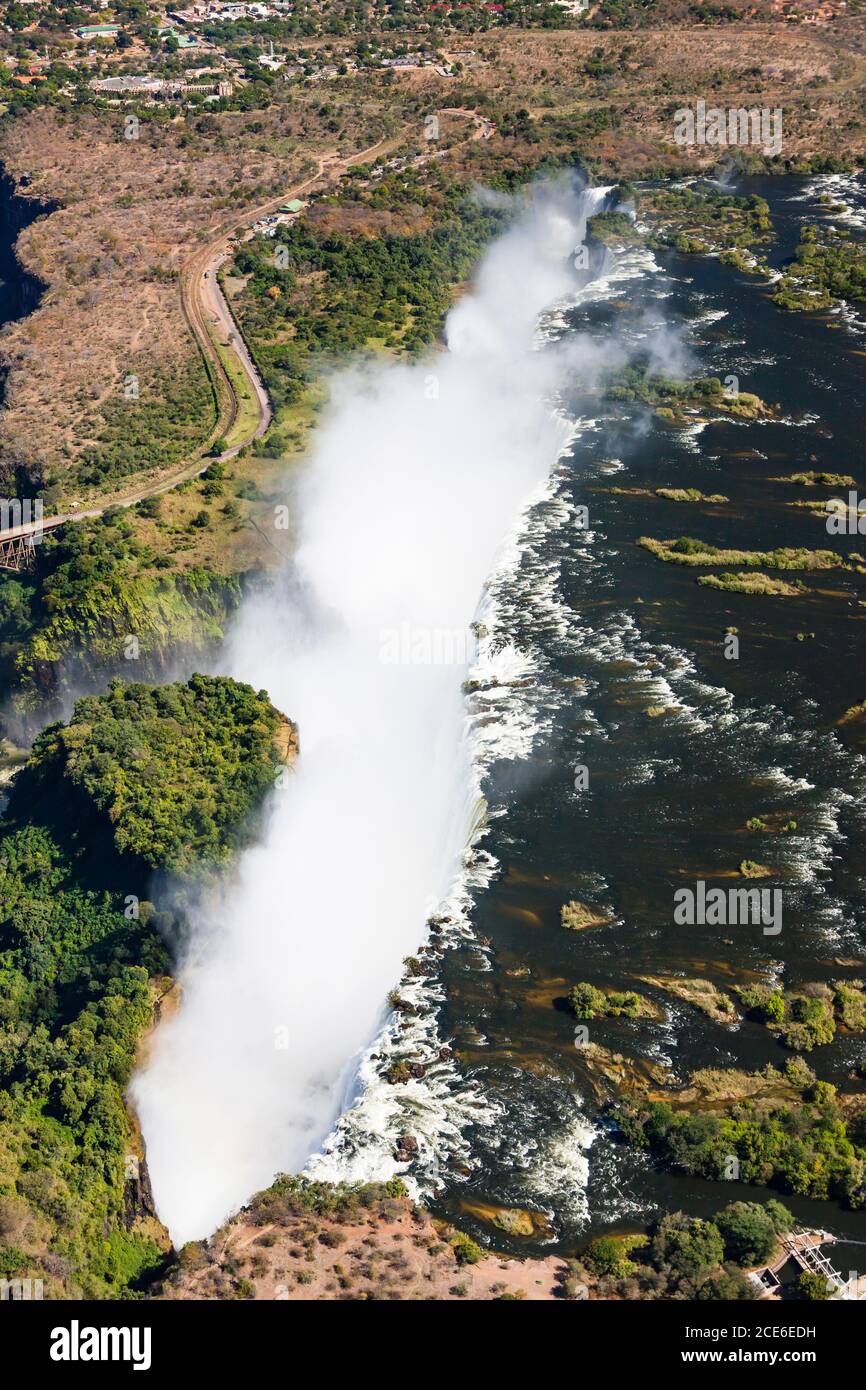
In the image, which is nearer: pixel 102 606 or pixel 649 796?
pixel 649 796

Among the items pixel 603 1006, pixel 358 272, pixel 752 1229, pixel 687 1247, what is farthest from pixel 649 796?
pixel 358 272

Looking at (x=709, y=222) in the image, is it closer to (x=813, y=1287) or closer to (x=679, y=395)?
(x=679, y=395)

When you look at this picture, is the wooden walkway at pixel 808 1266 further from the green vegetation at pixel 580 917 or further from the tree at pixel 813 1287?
the green vegetation at pixel 580 917

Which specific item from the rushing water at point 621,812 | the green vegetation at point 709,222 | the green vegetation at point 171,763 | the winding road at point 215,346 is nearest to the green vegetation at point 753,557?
the rushing water at point 621,812

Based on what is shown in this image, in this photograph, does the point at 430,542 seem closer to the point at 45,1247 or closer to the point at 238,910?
the point at 238,910

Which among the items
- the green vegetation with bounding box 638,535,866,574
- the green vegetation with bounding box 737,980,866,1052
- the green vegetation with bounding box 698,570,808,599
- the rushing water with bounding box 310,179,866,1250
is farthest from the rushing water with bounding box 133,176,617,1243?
the green vegetation with bounding box 698,570,808,599

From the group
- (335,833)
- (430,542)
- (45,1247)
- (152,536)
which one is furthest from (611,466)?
(45,1247)

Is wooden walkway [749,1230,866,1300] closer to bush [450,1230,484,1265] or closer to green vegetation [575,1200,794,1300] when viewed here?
green vegetation [575,1200,794,1300]
